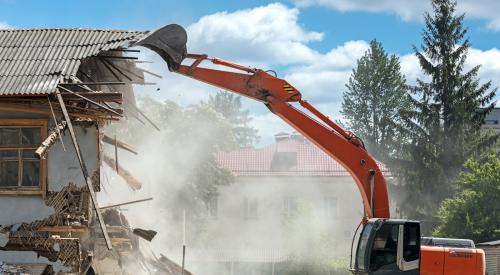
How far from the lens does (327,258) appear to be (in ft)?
125

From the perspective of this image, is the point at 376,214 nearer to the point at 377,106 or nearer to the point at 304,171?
the point at 304,171

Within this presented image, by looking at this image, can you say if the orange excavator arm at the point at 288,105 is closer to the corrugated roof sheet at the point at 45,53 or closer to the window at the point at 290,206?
the corrugated roof sheet at the point at 45,53

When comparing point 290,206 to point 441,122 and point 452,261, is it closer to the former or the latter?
point 441,122

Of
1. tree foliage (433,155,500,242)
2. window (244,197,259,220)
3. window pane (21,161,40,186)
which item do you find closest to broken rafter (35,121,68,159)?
window pane (21,161,40,186)

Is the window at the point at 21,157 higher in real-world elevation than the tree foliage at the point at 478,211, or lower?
higher

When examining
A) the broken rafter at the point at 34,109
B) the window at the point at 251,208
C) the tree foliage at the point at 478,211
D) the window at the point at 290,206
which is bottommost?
the window at the point at 251,208

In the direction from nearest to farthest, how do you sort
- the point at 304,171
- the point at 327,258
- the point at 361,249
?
the point at 361,249 < the point at 327,258 < the point at 304,171

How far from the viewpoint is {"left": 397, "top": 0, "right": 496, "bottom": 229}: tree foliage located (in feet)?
154

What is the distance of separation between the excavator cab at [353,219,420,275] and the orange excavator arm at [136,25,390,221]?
1.41 m

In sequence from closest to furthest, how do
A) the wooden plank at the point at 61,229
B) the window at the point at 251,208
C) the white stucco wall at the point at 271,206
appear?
1. the wooden plank at the point at 61,229
2. the white stucco wall at the point at 271,206
3. the window at the point at 251,208

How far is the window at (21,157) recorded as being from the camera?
57.0 feet

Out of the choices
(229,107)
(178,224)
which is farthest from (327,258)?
(229,107)

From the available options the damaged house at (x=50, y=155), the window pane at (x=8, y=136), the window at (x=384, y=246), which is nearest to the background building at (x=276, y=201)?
the damaged house at (x=50, y=155)

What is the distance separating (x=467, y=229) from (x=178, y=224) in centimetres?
1438
